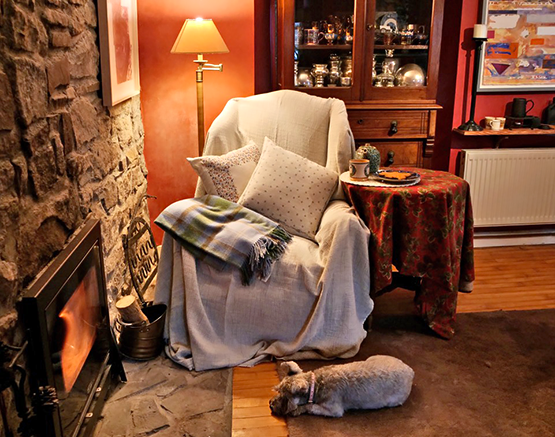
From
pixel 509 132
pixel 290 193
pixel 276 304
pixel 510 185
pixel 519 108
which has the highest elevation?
pixel 519 108

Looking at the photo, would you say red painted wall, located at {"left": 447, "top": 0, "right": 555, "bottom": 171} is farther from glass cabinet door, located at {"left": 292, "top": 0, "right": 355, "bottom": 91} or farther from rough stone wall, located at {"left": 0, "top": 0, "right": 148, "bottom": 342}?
rough stone wall, located at {"left": 0, "top": 0, "right": 148, "bottom": 342}

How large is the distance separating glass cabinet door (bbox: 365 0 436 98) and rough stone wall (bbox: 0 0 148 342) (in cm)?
162

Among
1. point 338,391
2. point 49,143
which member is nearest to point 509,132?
point 338,391

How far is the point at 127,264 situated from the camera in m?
3.04

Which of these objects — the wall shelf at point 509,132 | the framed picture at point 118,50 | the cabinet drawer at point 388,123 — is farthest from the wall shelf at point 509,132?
the framed picture at point 118,50

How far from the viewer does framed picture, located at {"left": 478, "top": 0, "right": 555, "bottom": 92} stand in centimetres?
386

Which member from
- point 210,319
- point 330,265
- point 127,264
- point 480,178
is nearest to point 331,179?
point 330,265

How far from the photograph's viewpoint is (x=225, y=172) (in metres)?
2.96

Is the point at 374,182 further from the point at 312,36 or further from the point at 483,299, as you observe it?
the point at 312,36

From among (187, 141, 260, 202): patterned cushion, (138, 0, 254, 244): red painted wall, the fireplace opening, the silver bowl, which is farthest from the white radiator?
the fireplace opening

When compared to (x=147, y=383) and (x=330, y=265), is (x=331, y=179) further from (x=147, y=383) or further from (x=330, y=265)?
(x=147, y=383)

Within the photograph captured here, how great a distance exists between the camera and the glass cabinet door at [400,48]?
3553mm

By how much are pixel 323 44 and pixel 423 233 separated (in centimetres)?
145

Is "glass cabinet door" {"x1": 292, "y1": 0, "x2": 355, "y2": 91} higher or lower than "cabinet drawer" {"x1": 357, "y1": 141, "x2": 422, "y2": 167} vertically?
higher
